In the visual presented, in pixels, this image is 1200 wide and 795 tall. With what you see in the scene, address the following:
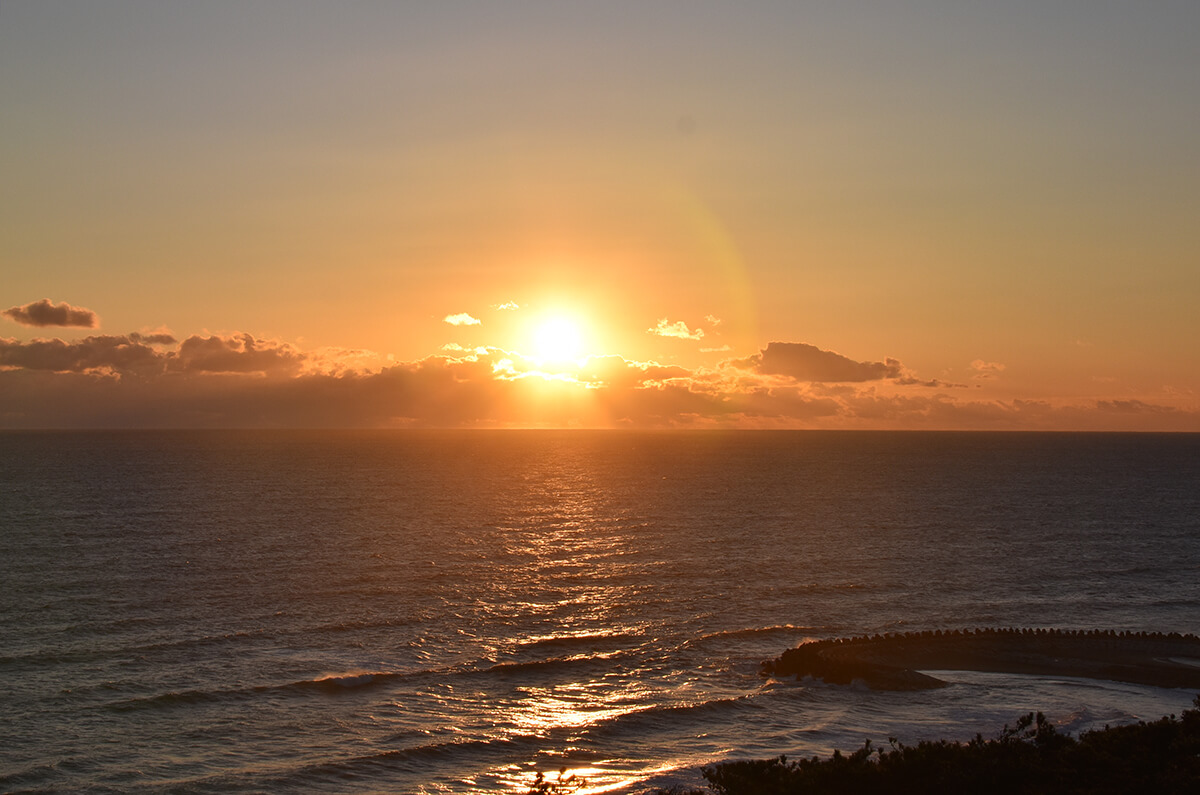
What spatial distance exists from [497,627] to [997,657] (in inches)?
1204

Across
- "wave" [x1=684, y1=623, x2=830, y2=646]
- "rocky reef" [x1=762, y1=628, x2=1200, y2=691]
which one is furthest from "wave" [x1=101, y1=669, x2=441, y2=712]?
"rocky reef" [x1=762, y1=628, x2=1200, y2=691]

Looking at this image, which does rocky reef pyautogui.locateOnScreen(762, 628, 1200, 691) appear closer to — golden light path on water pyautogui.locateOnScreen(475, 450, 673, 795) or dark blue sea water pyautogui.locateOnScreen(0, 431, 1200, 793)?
dark blue sea water pyautogui.locateOnScreen(0, 431, 1200, 793)

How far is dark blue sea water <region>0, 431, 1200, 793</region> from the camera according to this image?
38219 millimetres

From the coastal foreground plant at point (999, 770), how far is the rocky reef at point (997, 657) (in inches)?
575

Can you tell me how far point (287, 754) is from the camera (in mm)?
37500

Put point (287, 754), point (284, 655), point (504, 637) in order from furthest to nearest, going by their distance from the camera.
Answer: point (504, 637)
point (284, 655)
point (287, 754)

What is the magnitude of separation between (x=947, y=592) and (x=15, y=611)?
66.3 metres

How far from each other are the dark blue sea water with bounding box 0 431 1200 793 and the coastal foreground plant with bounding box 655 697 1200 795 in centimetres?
472

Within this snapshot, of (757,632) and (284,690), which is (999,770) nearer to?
(757,632)

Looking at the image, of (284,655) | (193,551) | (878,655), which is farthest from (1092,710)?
(193,551)

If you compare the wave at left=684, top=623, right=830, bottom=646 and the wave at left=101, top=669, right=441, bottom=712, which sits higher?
the wave at left=684, top=623, right=830, bottom=646

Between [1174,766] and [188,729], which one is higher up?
[1174,766]

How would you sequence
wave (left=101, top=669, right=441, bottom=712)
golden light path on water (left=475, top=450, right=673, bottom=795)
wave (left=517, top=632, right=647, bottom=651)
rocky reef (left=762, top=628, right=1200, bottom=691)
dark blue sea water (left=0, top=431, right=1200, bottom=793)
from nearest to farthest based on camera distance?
Answer: golden light path on water (left=475, top=450, right=673, bottom=795)
dark blue sea water (left=0, top=431, right=1200, bottom=793)
wave (left=101, top=669, right=441, bottom=712)
rocky reef (left=762, top=628, right=1200, bottom=691)
wave (left=517, top=632, right=647, bottom=651)

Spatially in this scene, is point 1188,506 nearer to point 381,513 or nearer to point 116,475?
point 381,513
